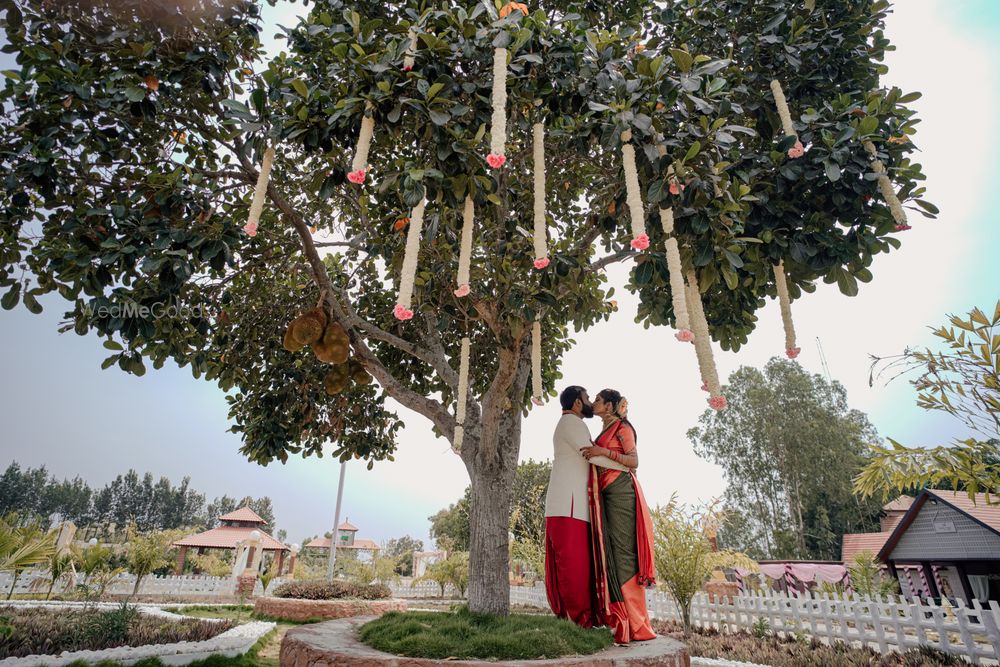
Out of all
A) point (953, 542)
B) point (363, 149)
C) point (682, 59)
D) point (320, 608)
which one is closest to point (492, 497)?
point (363, 149)

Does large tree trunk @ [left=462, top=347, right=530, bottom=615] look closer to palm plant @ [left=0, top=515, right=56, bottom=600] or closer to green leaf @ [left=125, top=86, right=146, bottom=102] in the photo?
green leaf @ [left=125, top=86, right=146, bottom=102]

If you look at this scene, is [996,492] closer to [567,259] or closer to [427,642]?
[567,259]

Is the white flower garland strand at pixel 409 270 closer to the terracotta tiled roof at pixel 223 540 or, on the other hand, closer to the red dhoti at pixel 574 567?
the red dhoti at pixel 574 567

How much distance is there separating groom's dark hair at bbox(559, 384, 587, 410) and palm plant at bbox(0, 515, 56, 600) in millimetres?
9858

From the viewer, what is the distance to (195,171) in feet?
17.9

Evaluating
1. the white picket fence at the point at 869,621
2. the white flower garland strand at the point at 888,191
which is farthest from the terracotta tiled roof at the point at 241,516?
the white flower garland strand at the point at 888,191

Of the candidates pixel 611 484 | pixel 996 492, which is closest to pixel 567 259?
pixel 611 484

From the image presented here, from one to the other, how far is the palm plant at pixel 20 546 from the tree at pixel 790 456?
37.0 m

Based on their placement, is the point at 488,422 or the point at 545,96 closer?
the point at 545,96

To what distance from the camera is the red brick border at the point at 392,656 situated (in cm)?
367

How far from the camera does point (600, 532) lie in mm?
5055

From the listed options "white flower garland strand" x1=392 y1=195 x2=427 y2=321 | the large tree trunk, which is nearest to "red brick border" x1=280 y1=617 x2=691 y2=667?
the large tree trunk

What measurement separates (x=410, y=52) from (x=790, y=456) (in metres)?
39.9

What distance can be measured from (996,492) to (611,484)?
5453 millimetres
